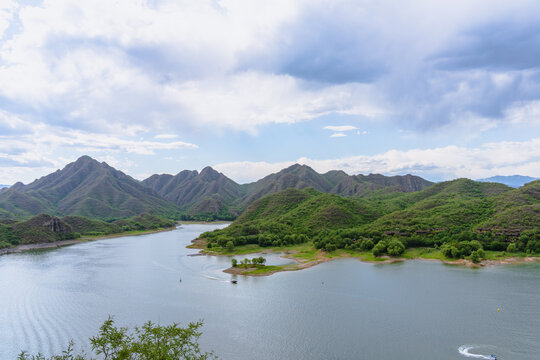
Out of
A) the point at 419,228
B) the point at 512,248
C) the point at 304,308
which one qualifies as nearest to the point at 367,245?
the point at 419,228

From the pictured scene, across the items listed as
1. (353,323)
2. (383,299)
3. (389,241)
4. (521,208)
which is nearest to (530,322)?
(383,299)

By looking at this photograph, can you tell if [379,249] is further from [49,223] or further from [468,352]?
[49,223]

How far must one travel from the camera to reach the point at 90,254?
140m

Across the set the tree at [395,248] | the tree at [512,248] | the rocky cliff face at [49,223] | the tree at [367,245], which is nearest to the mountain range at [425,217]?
Answer: the tree at [512,248]

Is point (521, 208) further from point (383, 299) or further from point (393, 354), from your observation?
point (393, 354)

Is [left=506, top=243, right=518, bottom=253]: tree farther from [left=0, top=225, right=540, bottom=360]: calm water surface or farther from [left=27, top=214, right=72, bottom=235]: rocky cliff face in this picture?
[left=27, top=214, right=72, bottom=235]: rocky cliff face

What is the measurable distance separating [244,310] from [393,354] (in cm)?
2943

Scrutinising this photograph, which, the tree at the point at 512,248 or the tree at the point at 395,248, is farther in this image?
the tree at the point at 395,248

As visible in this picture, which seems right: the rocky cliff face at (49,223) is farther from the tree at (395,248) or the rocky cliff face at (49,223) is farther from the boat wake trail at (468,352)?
the boat wake trail at (468,352)

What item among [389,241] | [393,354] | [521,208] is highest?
[521,208]

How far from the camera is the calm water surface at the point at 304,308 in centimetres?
4922

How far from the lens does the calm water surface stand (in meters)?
49.2

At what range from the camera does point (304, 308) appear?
214 ft

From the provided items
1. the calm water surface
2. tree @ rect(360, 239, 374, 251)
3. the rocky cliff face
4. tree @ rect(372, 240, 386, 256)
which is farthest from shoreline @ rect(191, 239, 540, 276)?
the rocky cliff face
